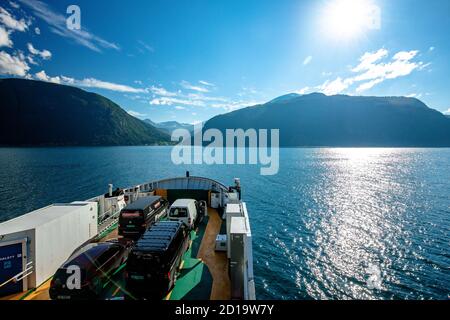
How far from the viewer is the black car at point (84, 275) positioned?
790 centimetres

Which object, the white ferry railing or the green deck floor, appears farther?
the green deck floor

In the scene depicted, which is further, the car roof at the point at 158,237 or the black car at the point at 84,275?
the car roof at the point at 158,237

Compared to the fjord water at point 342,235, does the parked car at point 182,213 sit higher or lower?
higher

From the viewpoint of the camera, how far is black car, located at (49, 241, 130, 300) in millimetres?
7898

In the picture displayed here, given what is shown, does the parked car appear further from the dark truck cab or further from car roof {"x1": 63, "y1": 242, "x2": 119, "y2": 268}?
car roof {"x1": 63, "y1": 242, "x2": 119, "y2": 268}

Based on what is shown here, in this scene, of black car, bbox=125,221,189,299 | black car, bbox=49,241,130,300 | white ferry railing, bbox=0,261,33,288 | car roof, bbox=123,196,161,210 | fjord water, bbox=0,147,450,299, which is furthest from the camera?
fjord water, bbox=0,147,450,299

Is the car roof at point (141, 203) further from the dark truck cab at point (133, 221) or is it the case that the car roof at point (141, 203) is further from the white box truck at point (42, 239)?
→ the white box truck at point (42, 239)

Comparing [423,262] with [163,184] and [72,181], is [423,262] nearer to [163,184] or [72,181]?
[163,184]

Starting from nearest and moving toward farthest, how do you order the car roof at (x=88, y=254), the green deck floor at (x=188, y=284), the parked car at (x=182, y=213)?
the car roof at (x=88, y=254) → the green deck floor at (x=188, y=284) → the parked car at (x=182, y=213)

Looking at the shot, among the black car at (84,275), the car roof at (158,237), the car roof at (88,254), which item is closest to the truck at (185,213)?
the car roof at (158,237)

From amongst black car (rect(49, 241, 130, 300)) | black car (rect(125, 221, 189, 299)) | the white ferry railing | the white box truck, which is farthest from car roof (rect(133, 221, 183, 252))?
the white ferry railing

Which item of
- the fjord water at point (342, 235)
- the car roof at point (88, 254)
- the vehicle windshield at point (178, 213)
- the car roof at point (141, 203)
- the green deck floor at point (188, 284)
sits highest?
the car roof at point (141, 203)

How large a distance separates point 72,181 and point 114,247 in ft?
206
